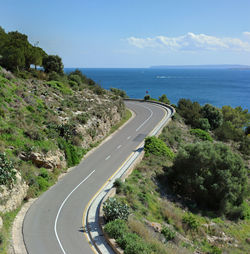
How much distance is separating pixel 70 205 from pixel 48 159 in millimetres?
5687

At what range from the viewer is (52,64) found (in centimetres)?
4666

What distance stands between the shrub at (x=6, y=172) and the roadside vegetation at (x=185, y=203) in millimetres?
7054

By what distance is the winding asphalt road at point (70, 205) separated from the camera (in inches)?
Result: 535

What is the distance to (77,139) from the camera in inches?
1072

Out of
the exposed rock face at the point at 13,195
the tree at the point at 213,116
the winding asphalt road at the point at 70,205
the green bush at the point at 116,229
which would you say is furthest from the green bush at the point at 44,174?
the tree at the point at 213,116

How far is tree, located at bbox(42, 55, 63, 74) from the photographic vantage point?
46.7 metres

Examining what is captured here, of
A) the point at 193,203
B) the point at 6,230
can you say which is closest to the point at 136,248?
the point at 6,230

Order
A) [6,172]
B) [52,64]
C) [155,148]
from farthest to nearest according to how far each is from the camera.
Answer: [52,64], [155,148], [6,172]

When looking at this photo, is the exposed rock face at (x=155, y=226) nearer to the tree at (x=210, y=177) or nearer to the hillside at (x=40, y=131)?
the tree at (x=210, y=177)

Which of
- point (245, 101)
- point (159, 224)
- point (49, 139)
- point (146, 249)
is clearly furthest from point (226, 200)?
point (245, 101)

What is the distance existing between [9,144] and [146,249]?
541 inches

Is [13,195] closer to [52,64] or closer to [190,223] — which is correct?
[190,223]

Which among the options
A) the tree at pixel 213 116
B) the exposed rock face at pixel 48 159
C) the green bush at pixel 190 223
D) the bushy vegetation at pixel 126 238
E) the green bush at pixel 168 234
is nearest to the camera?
the bushy vegetation at pixel 126 238

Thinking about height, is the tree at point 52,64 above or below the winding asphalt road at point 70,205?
above
